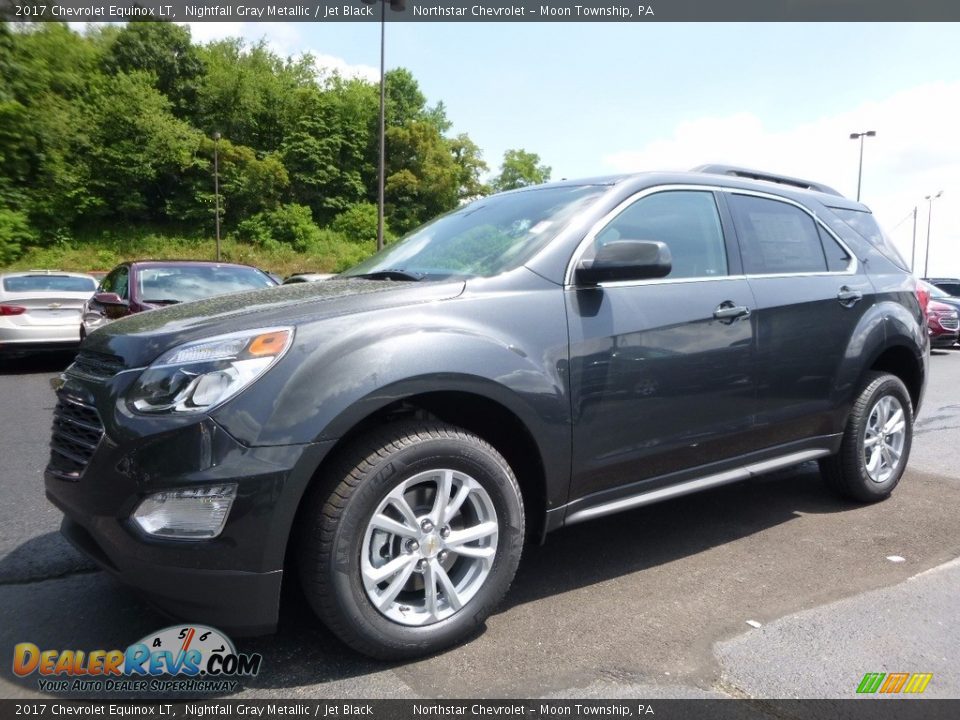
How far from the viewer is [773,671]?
2342 millimetres

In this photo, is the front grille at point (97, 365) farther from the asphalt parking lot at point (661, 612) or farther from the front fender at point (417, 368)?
the asphalt parking lot at point (661, 612)

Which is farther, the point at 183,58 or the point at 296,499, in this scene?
the point at 183,58

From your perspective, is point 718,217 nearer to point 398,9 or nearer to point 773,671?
point 773,671

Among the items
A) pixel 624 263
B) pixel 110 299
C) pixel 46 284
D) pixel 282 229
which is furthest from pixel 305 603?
pixel 282 229

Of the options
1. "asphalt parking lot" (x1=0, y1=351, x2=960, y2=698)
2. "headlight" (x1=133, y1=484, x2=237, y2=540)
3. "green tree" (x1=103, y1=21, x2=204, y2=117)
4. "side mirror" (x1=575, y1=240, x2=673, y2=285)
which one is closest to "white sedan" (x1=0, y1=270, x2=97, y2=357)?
"asphalt parking lot" (x1=0, y1=351, x2=960, y2=698)

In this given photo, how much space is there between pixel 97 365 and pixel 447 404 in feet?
4.06

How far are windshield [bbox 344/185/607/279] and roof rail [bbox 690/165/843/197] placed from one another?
95 cm

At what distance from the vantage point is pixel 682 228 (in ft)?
10.9

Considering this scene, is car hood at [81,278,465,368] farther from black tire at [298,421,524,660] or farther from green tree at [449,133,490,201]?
green tree at [449,133,490,201]

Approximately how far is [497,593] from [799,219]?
2757 millimetres

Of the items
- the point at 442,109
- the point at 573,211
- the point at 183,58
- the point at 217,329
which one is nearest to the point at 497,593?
the point at 217,329

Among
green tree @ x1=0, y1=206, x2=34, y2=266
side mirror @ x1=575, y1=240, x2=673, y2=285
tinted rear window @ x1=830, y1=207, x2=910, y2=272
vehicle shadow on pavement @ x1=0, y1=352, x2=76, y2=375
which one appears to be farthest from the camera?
green tree @ x1=0, y1=206, x2=34, y2=266

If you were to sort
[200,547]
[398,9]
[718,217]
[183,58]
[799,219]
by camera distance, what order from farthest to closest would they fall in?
[183,58], [398,9], [799,219], [718,217], [200,547]

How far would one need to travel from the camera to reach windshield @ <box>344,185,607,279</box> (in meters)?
2.93
